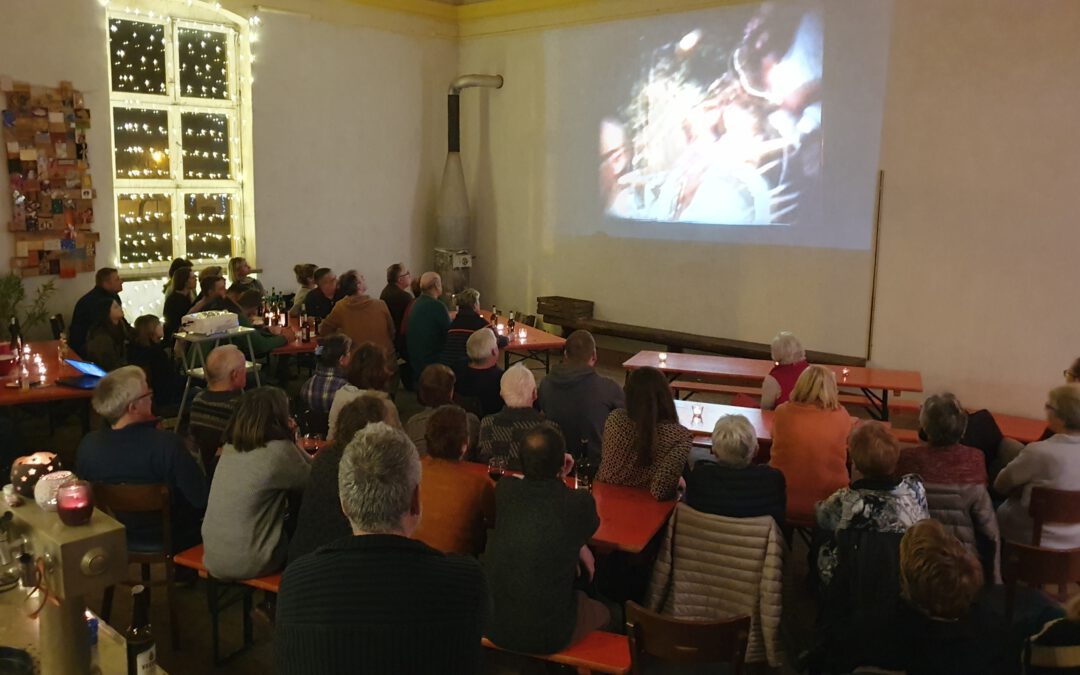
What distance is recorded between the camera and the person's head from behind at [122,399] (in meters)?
3.55

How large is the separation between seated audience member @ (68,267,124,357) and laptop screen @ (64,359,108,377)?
2.98ft

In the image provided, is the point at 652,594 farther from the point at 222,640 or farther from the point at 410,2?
the point at 410,2

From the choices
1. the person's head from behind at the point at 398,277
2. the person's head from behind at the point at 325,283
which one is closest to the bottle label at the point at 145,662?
the person's head from behind at the point at 398,277

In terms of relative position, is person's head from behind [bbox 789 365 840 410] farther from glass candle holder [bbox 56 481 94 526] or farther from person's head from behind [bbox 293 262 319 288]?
person's head from behind [bbox 293 262 319 288]

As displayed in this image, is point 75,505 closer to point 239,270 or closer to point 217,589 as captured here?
point 217,589

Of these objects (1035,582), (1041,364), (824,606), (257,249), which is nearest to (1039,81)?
(1041,364)

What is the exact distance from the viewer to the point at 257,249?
9367mm

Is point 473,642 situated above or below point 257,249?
below

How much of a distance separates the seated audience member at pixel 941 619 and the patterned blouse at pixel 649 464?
127 cm

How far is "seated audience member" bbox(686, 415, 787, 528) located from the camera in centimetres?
332

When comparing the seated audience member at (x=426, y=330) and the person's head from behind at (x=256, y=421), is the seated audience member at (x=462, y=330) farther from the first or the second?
the person's head from behind at (x=256, y=421)

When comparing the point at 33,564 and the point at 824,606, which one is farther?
the point at 824,606

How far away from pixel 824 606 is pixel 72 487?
2.50m

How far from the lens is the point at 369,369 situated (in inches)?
180
